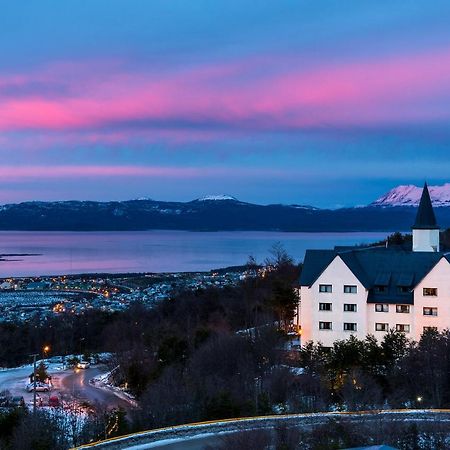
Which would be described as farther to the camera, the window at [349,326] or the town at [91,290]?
the town at [91,290]

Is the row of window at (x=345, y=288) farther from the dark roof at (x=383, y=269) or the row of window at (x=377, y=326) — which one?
the row of window at (x=377, y=326)

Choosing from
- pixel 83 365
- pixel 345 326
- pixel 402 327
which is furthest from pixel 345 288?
pixel 83 365

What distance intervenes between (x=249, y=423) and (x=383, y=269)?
17.0 m

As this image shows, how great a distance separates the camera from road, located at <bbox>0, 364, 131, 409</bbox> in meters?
32.5

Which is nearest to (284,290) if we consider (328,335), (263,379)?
(328,335)

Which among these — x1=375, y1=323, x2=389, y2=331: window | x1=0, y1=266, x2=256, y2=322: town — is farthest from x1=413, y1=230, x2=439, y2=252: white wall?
x1=0, y1=266, x2=256, y2=322: town

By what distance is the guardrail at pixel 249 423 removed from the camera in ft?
63.2

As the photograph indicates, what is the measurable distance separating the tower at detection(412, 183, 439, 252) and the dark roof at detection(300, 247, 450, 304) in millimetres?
4039

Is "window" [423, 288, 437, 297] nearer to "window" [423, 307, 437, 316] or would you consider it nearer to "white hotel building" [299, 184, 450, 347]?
"white hotel building" [299, 184, 450, 347]

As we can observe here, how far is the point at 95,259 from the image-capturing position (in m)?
153

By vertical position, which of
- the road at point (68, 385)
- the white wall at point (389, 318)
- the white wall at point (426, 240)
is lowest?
the road at point (68, 385)

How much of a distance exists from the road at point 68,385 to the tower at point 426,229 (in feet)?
59.2

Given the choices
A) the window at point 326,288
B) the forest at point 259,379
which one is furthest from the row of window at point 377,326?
the forest at point 259,379

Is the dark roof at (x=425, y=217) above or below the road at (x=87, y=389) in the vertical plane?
above
